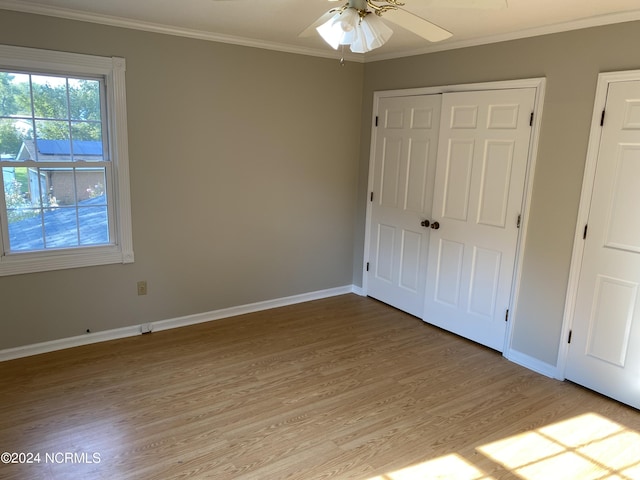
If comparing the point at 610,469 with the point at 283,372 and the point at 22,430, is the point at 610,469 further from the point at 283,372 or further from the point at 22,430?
the point at 22,430

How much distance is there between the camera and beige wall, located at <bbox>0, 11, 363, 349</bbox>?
3.35 meters

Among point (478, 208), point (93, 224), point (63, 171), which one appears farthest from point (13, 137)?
point (478, 208)

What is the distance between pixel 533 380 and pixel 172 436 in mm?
2447

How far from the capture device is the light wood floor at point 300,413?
232 cm

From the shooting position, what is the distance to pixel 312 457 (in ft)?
7.77

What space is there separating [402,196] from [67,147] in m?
2.83

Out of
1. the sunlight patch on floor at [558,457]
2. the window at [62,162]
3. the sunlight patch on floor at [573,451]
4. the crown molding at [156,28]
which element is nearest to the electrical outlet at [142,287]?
the window at [62,162]

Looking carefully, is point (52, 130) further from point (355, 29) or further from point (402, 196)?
point (402, 196)

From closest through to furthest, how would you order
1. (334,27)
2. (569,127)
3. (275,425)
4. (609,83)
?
(334,27) < (275,425) < (609,83) < (569,127)

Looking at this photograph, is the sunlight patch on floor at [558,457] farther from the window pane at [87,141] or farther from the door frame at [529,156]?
the window pane at [87,141]

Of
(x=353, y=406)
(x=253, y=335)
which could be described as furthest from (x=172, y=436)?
(x=253, y=335)

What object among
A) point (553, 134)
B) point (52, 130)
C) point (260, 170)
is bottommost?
point (260, 170)

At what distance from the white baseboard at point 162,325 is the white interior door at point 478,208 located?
1.27 m

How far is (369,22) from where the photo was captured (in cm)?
188
